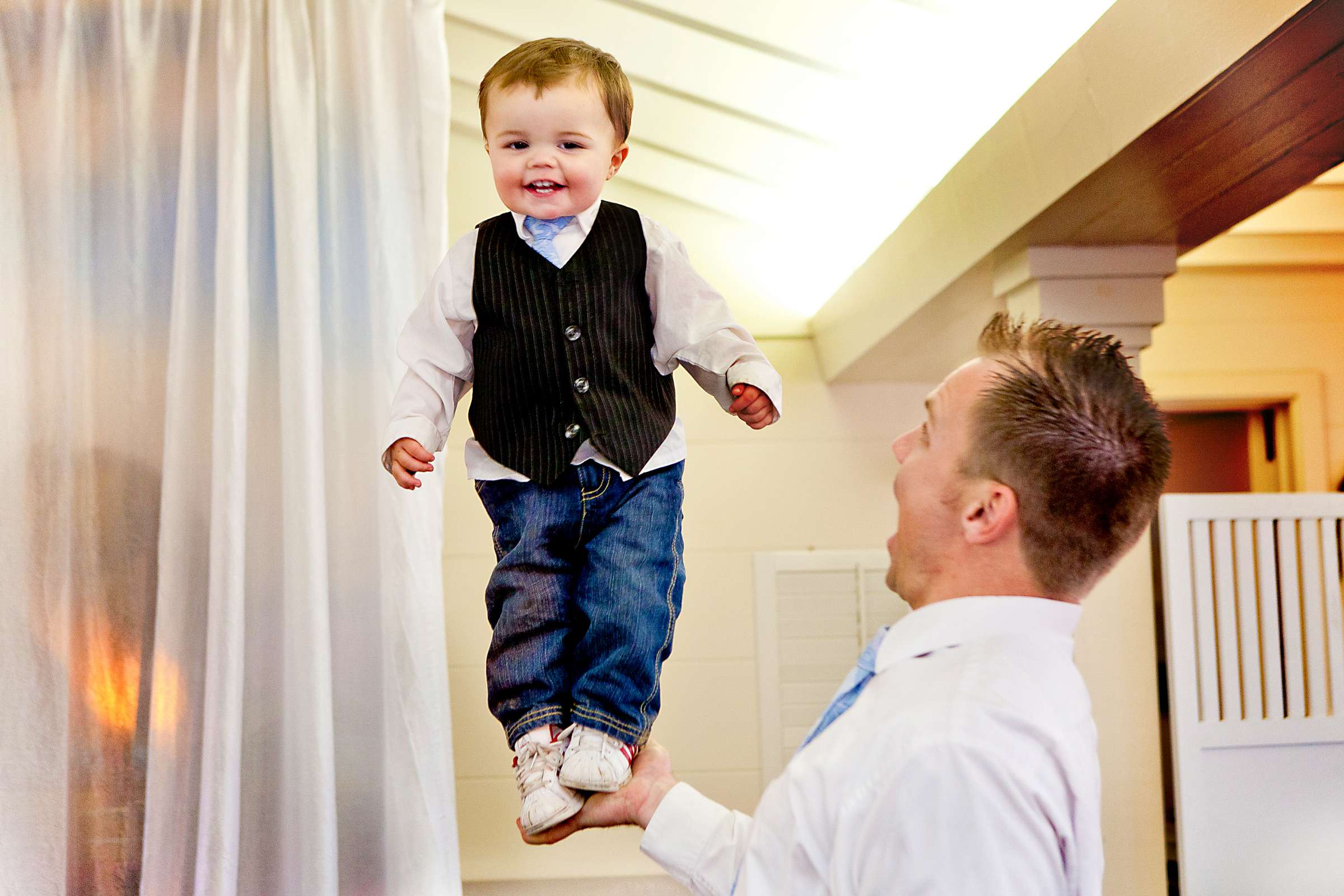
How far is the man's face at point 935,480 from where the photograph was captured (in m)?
0.97

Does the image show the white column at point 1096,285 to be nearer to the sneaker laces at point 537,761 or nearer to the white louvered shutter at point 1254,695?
the white louvered shutter at point 1254,695

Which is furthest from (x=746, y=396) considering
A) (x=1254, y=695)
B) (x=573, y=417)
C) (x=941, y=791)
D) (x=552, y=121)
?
(x=1254, y=695)

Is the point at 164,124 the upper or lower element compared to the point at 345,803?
upper

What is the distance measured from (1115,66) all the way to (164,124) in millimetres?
1164

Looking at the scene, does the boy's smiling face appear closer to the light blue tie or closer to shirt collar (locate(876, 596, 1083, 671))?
the light blue tie

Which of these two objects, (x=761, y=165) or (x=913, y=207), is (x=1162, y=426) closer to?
(x=913, y=207)

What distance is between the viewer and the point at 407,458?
2.60ft

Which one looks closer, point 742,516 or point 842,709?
point 842,709

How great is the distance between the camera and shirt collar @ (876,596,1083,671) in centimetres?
96

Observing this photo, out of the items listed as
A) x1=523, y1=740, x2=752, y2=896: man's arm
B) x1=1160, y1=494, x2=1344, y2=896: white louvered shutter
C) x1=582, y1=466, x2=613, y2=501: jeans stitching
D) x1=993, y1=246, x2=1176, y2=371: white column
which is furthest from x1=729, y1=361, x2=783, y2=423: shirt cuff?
x1=1160, y1=494, x2=1344, y2=896: white louvered shutter

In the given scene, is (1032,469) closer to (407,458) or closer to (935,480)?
(935,480)

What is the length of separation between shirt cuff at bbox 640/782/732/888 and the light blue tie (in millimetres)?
467

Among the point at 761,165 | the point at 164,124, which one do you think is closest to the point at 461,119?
the point at 761,165

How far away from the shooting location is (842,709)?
988 millimetres
